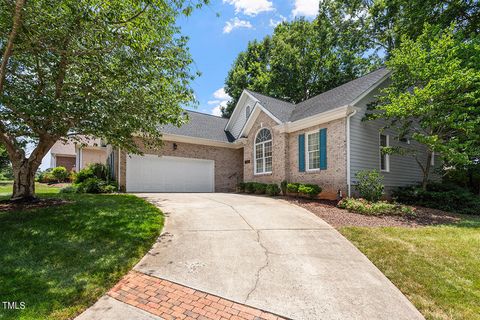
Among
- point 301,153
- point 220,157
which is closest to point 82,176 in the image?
point 220,157

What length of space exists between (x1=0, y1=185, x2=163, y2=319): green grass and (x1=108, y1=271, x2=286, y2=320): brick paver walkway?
1.21ft

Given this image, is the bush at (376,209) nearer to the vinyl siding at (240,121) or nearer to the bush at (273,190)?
the bush at (273,190)

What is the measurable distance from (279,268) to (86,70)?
7.28 metres

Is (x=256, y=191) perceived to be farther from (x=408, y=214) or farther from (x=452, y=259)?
(x=452, y=259)

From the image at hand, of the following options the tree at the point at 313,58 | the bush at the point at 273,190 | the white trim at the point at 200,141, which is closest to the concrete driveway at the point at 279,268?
the bush at the point at 273,190

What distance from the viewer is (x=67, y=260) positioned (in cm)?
440

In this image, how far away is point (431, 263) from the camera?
14.9ft

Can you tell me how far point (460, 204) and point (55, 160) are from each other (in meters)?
38.4

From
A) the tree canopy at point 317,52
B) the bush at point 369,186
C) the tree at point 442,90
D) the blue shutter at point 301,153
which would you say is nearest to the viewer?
the tree at point 442,90

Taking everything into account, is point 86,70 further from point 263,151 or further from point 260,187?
point 263,151

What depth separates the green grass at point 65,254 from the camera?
3.36 m

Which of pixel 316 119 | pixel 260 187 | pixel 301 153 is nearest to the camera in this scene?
pixel 316 119

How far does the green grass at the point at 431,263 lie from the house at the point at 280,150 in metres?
4.55

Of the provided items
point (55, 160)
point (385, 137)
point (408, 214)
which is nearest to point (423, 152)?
point (385, 137)
